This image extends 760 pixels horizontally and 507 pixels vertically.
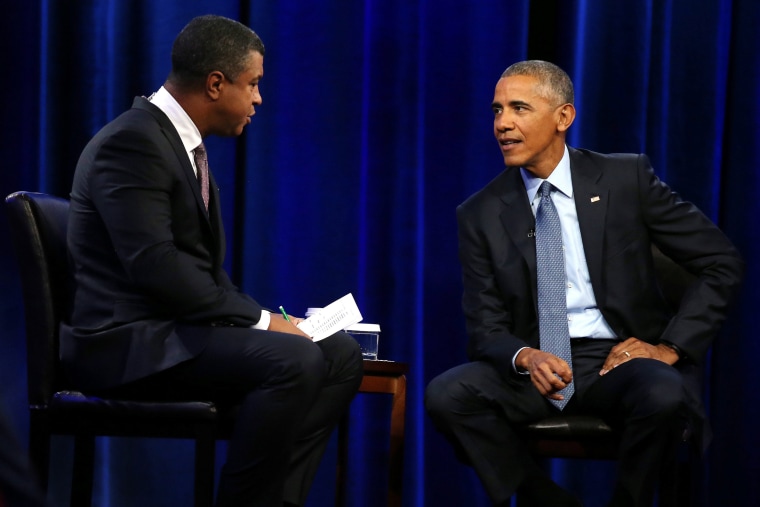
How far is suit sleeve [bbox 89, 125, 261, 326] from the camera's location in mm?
2412

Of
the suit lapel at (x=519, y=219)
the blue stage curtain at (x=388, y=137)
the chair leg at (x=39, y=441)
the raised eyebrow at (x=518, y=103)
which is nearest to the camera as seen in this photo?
the chair leg at (x=39, y=441)

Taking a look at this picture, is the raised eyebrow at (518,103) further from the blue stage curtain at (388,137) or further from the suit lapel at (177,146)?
the suit lapel at (177,146)

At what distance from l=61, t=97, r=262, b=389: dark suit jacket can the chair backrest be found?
6 cm

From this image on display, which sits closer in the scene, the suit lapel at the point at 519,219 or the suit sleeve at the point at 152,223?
the suit sleeve at the point at 152,223

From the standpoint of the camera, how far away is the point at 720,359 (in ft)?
11.4

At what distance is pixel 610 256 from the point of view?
2957mm

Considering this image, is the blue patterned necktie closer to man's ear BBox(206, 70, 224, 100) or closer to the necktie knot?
the necktie knot

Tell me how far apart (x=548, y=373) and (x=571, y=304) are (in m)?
0.37

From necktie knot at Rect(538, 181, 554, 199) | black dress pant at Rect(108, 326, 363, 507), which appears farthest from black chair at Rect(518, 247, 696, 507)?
necktie knot at Rect(538, 181, 554, 199)

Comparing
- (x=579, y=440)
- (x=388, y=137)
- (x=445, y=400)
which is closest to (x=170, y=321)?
(x=445, y=400)

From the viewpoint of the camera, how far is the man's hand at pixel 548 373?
263cm

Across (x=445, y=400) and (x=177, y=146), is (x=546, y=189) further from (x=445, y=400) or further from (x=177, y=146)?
(x=177, y=146)

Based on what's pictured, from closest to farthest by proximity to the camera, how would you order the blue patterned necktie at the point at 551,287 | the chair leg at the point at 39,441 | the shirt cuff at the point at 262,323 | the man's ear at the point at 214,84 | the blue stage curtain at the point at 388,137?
the chair leg at the point at 39,441, the shirt cuff at the point at 262,323, the man's ear at the point at 214,84, the blue patterned necktie at the point at 551,287, the blue stage curtain at the point at 388,137

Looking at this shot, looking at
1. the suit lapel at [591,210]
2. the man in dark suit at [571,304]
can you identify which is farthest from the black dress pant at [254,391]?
the suit lapel at [591,210]
